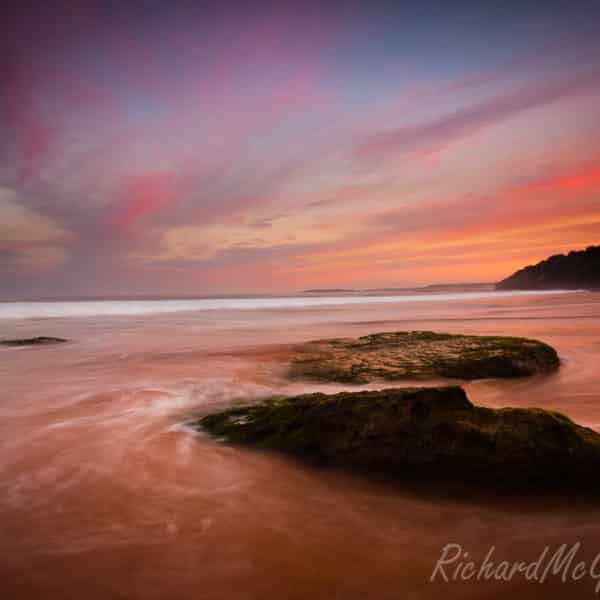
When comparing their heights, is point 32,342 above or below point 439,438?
above

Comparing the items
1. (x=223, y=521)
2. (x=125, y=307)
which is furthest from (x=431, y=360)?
(x=125, y=307)

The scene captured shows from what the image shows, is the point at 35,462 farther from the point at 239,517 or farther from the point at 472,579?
the point at 472,579

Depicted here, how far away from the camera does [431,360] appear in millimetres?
7301

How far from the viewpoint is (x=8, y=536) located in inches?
114

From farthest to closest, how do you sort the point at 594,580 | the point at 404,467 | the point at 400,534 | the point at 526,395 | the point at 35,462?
the point at 526,395 < the point at 35,462 < the point at 404,467 < the point at 400,534 < the point at 594,580

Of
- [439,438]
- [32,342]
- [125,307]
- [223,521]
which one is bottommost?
[223,521]

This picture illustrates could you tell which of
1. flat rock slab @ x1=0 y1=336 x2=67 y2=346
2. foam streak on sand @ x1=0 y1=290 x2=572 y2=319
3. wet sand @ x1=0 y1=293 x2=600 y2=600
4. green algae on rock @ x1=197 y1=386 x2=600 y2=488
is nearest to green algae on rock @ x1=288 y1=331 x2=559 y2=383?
wet sand @ x1=0 y1=293 x2=600 y2=600

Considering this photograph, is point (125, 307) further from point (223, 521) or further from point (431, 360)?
point (223, 521)

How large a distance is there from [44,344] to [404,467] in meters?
13.4

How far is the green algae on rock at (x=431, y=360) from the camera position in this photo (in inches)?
269

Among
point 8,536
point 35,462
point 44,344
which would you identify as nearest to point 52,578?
point 8,536

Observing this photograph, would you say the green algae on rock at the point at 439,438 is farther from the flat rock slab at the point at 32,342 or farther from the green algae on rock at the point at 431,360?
the flat rock slab at the point at 32,342

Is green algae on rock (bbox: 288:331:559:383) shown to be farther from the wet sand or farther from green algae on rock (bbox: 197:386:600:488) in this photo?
green algae on rock (bbox: 197:386:600:488)

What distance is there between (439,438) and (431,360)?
4.03 m
